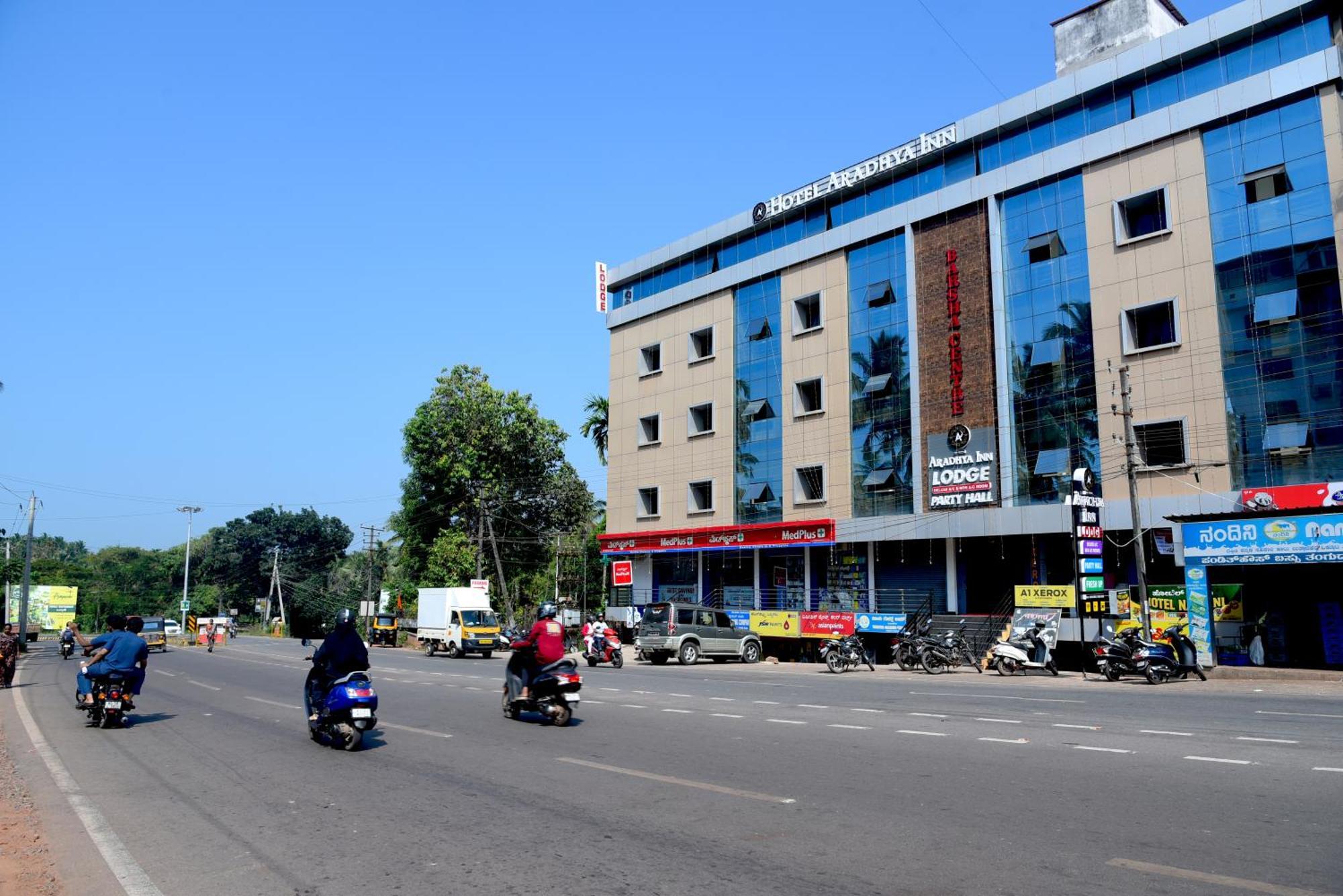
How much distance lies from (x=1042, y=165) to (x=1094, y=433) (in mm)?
9589

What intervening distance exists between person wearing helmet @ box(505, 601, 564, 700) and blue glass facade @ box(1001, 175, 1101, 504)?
22.1m

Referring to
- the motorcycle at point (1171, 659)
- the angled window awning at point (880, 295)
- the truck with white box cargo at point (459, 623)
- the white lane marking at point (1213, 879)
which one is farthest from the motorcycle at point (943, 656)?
the white lane marking at point (1213, 879)

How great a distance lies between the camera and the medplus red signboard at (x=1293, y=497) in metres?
25.0

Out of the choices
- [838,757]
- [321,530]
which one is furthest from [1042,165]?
[321,530]

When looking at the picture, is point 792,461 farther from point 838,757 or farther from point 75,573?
point 75,573

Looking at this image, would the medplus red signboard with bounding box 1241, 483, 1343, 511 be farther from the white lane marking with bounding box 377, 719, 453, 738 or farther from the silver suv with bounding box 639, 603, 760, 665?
the white lane marking with bounding box 377, 719, 453, 738

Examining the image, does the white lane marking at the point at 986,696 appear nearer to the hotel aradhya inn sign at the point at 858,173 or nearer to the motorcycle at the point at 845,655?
the motorcycle at the point at 845,655

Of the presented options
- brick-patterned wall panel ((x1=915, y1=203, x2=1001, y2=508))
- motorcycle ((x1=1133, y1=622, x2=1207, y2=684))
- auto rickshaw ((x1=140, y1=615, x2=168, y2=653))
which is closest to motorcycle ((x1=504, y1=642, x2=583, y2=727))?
motorcycle ((x1=1133, y1=622, x2=1207, y2=684))

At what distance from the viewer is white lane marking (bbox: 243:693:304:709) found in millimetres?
16984

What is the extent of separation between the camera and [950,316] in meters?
34.6

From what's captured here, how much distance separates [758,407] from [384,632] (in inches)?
1163

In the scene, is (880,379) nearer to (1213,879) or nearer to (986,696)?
(986,696)

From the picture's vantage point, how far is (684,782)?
28.3 feet

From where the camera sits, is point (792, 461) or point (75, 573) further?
point (75, 573)
